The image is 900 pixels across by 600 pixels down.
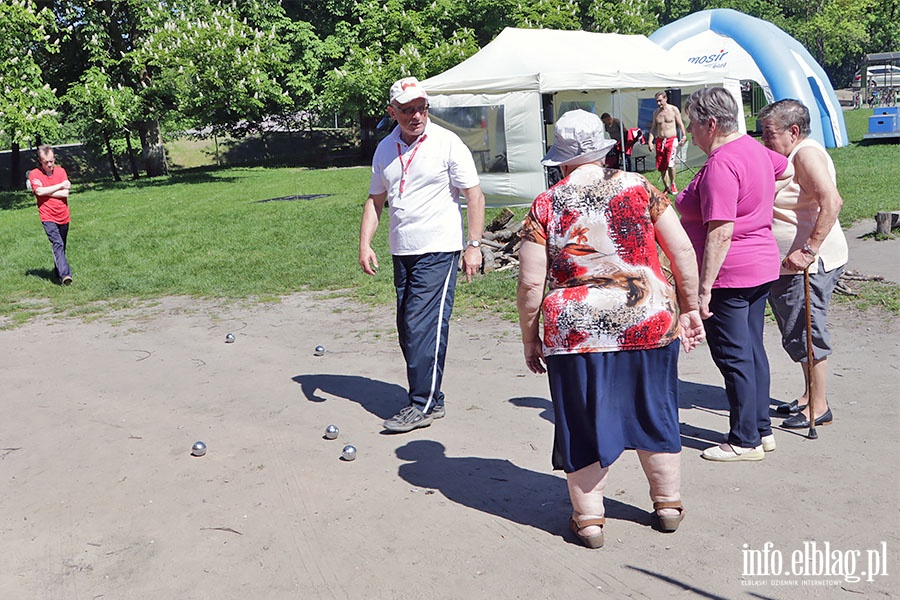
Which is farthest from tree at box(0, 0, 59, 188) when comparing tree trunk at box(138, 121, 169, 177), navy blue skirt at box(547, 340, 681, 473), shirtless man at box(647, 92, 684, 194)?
navy blue skirt at box(547, 340, 681, 473)

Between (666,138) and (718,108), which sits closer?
(718,108)

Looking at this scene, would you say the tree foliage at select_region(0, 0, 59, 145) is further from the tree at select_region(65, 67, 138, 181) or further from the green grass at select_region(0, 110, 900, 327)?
the tree at select_region(65, 67, 138, 181)

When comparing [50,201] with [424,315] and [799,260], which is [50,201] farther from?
[799,260]

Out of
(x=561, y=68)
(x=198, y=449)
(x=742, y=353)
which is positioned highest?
(x=561, y=68)

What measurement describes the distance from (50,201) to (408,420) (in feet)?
25.5

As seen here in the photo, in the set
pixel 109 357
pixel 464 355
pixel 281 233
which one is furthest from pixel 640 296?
pixel 281 233

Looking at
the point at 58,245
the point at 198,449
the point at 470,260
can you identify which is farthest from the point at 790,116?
the point at 58,245

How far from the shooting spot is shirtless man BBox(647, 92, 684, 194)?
16109 mm

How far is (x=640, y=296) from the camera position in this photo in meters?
3.52

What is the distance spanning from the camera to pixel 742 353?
4.42 m

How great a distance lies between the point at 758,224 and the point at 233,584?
2.93 meters

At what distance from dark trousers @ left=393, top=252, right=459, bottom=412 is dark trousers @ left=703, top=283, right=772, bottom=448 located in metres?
1.65


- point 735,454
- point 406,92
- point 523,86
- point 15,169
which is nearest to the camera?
point 735,454
